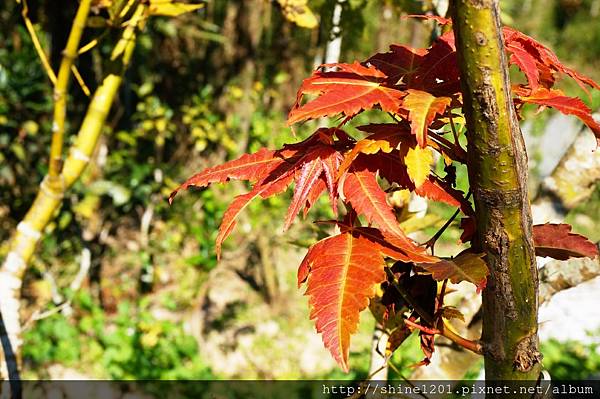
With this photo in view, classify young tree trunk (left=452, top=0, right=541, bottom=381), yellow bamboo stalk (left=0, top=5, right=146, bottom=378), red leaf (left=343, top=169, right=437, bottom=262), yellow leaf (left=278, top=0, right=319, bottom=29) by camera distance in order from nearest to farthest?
1. young tree trunk (left=452, top=0, right=541, bottom=381)
2. red leaf (left=343, top=169, right=437, bottom=262)
3. yellow bamboo stalk (left=0, top=5, right=146, bottom=378)
4. yellow leaf (left=278, top=0, right=319, bottom=29)

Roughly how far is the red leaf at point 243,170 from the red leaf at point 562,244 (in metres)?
0.33

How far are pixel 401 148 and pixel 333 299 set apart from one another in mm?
179

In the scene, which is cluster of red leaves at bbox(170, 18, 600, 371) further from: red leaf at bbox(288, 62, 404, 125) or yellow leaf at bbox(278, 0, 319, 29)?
yellow leaf at bbox(278, 0, 319, 29)

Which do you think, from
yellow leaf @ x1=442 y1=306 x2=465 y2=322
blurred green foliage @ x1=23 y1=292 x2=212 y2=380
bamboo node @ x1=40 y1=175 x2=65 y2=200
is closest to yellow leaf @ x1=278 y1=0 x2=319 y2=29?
bamboo node @ x1=40 y1=175 x2=65 y2=200

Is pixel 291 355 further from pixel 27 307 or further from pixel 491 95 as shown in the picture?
pixel 491 95

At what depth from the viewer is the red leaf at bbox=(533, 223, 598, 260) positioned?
669mm

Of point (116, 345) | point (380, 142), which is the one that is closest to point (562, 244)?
point (380, 142)

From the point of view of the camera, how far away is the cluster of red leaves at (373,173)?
60 centimetres

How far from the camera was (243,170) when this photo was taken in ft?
2.33

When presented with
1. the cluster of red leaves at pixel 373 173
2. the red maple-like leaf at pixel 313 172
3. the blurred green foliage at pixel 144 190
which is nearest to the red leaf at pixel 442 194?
the cluster of red leaves at pixel 373 173

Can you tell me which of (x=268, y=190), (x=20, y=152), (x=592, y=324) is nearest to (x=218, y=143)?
(x=20, y=152)

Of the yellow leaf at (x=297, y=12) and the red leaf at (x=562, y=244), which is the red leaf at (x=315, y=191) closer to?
the red leaf at (x=562, y=244)

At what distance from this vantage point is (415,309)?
2.23 feet

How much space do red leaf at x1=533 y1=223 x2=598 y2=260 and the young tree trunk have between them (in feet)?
0.23
